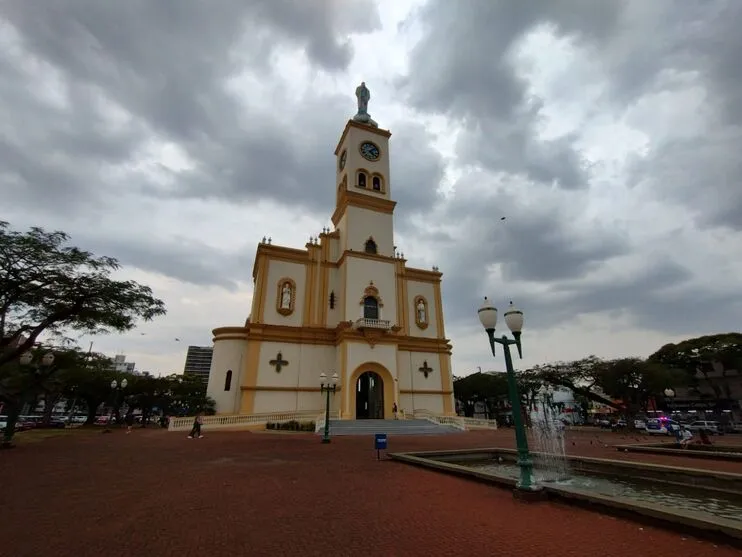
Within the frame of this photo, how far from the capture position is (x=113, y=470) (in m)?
9.46

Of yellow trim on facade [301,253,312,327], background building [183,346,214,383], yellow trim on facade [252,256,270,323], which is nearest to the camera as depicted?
yellow trim on facade [252,256,270,323]

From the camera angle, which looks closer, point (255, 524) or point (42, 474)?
point (255, 524)

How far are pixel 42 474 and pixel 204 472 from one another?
3.65 m

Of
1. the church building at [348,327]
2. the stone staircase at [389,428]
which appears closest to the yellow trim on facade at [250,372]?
the church building at [348,327]

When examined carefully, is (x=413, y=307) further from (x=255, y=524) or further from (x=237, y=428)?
(x=255, y=524)

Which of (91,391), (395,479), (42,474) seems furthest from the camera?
(91,391)

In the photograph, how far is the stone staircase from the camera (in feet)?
70.2

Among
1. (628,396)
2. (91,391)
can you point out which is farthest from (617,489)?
(91,391)

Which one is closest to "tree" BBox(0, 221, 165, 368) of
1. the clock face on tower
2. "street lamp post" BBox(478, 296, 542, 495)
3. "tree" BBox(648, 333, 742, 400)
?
"street lamp post" BBox(478, 296, 542, 495)

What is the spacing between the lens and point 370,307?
29391mm

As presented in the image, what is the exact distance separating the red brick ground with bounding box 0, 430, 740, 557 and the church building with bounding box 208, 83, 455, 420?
678 inches

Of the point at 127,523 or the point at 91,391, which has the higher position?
the point at 91,391

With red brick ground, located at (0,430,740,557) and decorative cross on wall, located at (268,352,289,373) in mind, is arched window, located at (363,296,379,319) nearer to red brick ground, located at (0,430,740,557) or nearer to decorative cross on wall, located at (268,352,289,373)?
decorative cross on wall, located at (268,352,289,373)

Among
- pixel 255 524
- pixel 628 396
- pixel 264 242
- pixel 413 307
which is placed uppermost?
pixel 264 242
